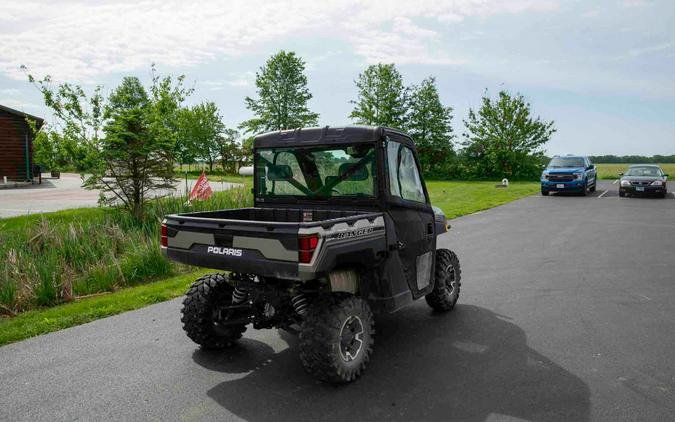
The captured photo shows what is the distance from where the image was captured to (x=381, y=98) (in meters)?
51.4

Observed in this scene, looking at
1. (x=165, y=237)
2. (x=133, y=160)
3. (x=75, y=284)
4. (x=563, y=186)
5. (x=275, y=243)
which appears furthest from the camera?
(x=563, y=186)

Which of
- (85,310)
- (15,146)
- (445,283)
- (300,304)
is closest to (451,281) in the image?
(445,283)

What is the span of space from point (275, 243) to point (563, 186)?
23112 millimetres

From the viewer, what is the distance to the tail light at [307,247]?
376cm

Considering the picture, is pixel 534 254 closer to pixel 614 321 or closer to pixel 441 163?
pixel 614 321

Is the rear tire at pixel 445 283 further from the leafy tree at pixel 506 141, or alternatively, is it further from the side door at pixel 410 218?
the leafy tree at pixel 506 141

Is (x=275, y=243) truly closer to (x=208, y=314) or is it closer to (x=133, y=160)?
(x=208, y=314)

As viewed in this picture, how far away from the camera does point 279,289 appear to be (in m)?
4.46

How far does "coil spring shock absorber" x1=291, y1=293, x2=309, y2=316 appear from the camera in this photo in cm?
440

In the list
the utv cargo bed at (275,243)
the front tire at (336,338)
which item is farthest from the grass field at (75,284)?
the front tire at (336,338)

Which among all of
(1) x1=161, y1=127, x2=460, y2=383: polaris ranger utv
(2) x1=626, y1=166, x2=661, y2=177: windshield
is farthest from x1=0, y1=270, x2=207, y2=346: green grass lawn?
(2) x1=626, y1=166, x2=661, y2=177: windshield

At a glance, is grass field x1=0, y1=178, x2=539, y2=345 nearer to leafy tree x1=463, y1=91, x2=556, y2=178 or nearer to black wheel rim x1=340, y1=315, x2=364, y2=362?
black wheel rim x1=340, y1=315, x2=364, y2=362

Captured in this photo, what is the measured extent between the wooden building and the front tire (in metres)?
34.6

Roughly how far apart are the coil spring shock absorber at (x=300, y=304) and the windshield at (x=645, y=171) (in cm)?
2435
